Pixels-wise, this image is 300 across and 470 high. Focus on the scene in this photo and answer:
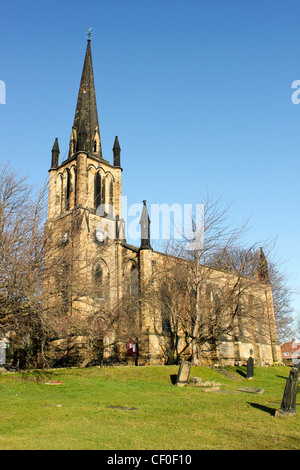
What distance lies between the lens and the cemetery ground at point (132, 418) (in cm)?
617

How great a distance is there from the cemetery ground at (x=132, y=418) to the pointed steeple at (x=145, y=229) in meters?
14.8

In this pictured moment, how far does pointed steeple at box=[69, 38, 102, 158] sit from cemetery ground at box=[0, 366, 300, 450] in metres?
26.4

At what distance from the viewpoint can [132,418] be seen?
326 inches

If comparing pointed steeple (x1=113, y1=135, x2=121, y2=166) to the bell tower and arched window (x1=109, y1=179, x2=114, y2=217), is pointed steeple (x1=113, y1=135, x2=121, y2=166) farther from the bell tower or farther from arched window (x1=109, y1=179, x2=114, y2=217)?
arched window (x1=109, y1=179, x2=114, y2=217)

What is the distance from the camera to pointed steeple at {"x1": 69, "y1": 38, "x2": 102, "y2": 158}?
37469 millimetres

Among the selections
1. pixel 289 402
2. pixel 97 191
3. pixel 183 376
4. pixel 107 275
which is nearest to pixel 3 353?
pixel 107 275

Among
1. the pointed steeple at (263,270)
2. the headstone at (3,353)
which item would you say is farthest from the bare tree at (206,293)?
the headstone at (3,353)

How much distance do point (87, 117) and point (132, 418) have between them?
116 feet

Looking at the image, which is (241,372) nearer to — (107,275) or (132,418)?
(107,275)

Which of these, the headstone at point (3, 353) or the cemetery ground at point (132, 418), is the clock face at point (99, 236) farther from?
the cemetery ground at point (132, 418)

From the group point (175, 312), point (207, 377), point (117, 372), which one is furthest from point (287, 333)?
point (117, 372)

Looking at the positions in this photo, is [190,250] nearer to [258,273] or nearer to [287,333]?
[258,273]

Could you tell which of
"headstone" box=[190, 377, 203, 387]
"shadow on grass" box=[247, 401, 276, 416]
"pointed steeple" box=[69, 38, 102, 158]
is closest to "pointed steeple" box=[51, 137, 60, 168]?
"pointed steeple" box=[69, 38, 102, 158]
